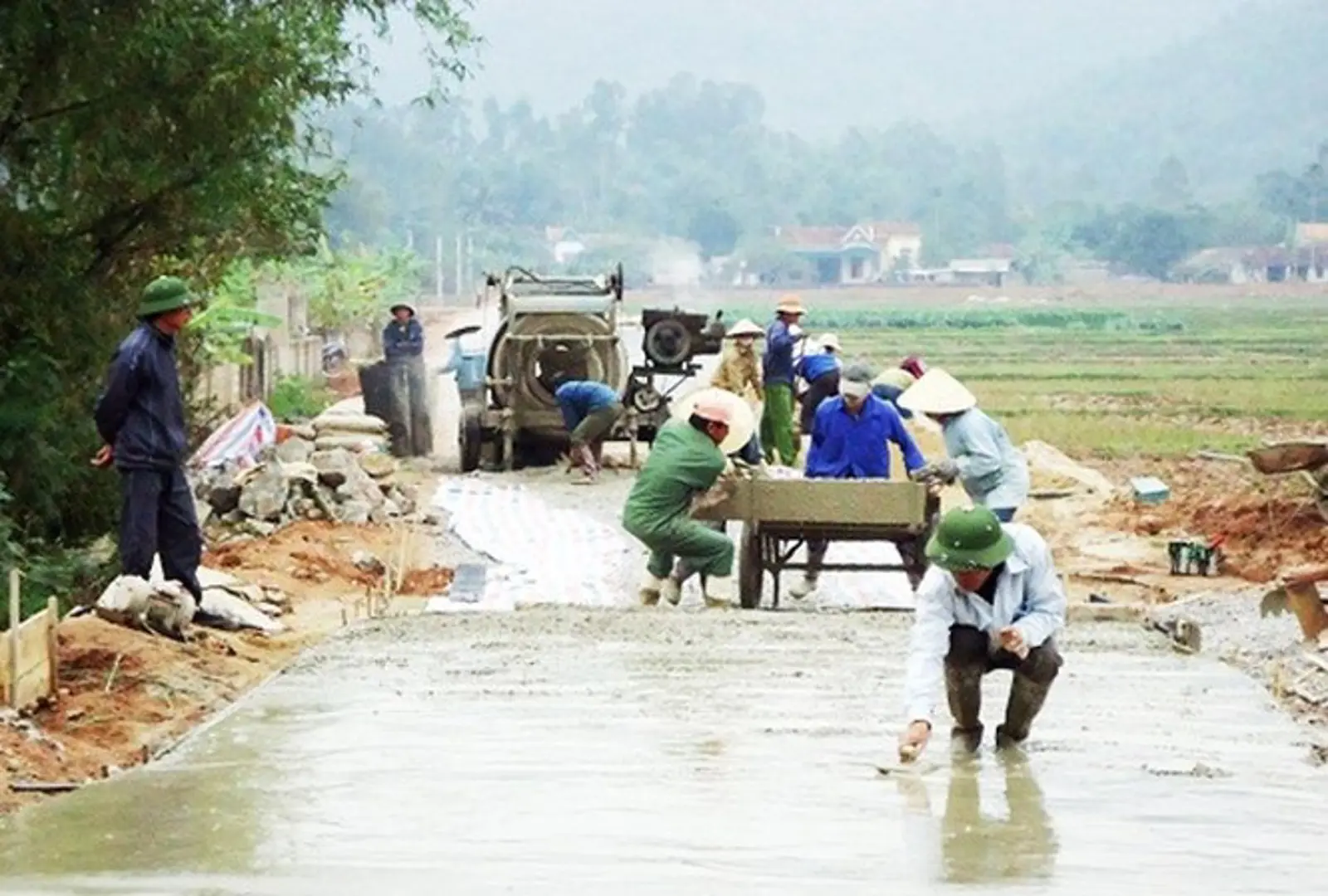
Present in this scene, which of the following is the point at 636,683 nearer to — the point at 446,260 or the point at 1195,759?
the point at 1195,759

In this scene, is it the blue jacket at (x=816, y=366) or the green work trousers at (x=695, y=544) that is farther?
the blue jacket at (x=816, y=366)

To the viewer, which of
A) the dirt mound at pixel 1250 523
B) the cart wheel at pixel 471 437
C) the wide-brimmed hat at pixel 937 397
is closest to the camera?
the wide-brimmed hat at pixel 937 397

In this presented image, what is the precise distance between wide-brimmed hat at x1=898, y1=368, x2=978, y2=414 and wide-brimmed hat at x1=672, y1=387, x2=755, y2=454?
116 cm

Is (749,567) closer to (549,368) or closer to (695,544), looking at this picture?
(695,544)

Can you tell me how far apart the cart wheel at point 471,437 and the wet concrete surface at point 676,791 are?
15.3 metres

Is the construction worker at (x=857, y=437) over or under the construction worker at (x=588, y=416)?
over

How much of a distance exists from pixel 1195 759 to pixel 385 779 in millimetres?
2948

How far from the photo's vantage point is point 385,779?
938 centimetres

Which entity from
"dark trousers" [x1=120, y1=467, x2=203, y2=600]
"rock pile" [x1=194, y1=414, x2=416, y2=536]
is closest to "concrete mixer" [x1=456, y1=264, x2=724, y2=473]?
"rock pile" [x1=194, y1=414, x2=416, y2=536]

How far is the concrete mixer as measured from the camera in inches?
1092

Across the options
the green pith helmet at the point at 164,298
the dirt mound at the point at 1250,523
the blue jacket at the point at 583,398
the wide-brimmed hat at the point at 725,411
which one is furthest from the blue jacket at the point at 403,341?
the green pith helmet at the point at 164,298

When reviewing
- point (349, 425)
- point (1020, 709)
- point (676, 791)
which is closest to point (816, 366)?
point (349, 425)

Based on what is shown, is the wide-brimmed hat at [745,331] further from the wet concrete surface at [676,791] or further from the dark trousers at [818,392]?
the wet concrete surface at [676,791]

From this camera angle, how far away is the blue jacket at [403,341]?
98.4ft
